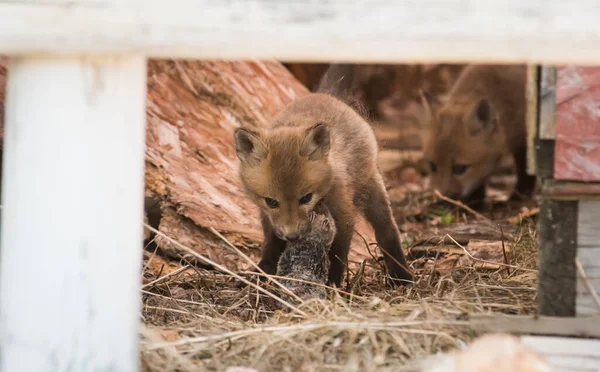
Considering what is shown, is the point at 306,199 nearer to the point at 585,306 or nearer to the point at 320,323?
the point at 320,323

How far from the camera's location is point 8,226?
2.57 m

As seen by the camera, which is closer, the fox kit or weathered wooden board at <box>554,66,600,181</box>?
weathered wooden board at <box>554,66,600,181</box>

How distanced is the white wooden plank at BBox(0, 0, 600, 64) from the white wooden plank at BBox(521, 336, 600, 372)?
3.40 feet

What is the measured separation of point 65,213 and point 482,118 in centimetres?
632

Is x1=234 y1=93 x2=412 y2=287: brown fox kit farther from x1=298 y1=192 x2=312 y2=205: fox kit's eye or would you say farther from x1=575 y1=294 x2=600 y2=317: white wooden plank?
x1=575 y1=294 x2=600 y2=317: white wooden plank

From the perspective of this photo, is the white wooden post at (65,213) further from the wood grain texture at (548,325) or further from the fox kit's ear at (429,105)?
the fox kit's ear at (429,105)

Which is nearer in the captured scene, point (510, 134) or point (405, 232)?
point (405, 232)

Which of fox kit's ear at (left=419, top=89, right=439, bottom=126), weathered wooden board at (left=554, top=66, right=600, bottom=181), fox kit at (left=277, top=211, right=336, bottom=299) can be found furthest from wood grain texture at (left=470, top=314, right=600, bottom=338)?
fox kit's ear at (left=419, top=89, right=439, bottom=126)

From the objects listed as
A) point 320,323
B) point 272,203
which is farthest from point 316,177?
point 320,323

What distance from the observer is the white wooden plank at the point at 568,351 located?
9.41 ft

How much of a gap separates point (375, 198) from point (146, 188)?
56.3 inches

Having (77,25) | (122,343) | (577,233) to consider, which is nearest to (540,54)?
(577,233)

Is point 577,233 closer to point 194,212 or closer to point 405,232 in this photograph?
point 194,212

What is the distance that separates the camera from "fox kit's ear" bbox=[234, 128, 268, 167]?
4512 millimetres
